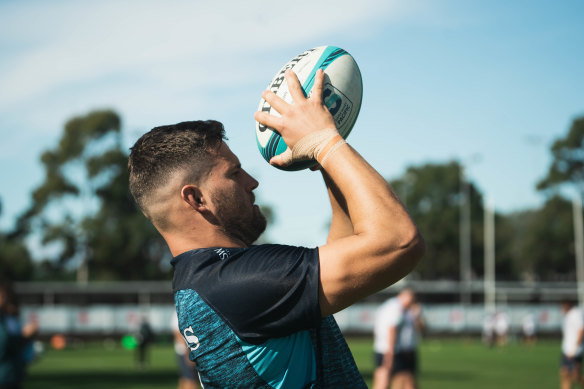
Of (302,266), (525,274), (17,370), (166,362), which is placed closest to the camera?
(302,266)

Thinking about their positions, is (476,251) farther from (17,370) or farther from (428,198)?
(17,370)

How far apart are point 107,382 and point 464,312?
98.6ft

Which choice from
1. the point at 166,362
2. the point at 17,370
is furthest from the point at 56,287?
the point at 17,370

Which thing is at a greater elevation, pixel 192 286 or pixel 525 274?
pixel 192 286

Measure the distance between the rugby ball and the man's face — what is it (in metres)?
0.18

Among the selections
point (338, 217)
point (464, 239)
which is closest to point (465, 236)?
point (464, 239)

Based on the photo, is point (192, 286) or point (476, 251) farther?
point (476, 251)

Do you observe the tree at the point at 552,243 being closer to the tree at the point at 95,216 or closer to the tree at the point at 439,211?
the tree at the point at 439,211

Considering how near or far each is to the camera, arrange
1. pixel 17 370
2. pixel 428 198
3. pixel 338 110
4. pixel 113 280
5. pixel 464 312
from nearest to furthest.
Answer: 1. pixel 338 110
2. pixel 17 370
3. pixel 464 312
4. pixel 113 280
5. pixel 428 198

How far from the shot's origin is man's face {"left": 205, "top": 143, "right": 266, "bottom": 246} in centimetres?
238

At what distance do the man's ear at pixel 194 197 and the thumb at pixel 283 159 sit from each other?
0.30 meters

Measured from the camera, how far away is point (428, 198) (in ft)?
275

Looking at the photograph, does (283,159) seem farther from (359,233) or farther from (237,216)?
(359,233)

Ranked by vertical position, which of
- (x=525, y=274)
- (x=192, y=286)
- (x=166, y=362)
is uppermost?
(x=192, y=286)
